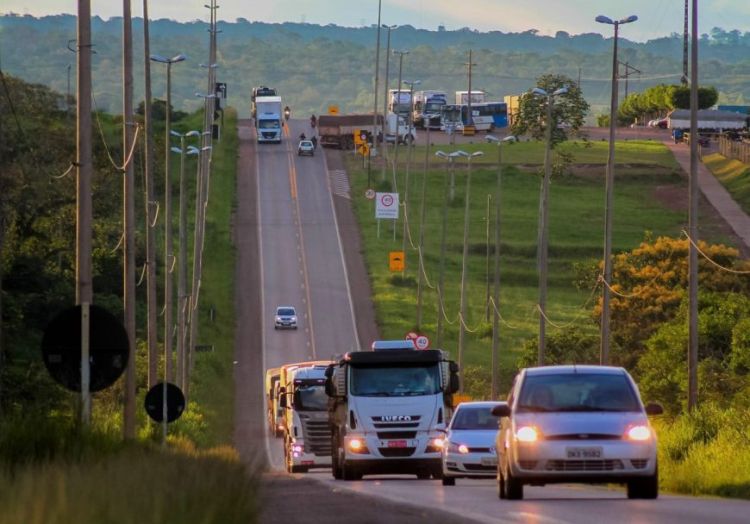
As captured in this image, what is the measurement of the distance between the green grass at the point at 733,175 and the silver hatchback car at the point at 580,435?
106 meters

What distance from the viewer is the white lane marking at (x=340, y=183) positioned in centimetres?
13838

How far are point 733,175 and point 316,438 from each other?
330 ft

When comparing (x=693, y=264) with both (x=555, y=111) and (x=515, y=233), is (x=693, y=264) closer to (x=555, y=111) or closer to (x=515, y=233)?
(x=515, y=233)

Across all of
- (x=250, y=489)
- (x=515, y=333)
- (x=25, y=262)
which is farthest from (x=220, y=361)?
(x=250, y=489)

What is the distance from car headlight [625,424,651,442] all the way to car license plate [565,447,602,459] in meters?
0.47

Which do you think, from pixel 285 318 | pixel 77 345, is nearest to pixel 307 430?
pixel 77 345

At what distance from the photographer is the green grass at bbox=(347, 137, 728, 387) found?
96.4m

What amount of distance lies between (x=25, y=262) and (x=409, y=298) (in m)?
40.7

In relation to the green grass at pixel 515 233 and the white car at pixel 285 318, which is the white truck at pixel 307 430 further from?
the white car at pixel 285 318

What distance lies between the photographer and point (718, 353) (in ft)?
208

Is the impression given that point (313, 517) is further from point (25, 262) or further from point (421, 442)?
point (25, 262)

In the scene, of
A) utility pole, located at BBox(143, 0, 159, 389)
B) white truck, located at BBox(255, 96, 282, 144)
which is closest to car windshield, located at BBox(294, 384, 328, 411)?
utility pole, located at BBox(143, 0, 159, 389)

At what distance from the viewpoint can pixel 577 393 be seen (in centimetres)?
2234

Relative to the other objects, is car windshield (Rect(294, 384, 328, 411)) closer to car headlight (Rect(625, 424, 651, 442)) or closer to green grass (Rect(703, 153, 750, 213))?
car headlight (Rect(625, 424, 651, 442))
